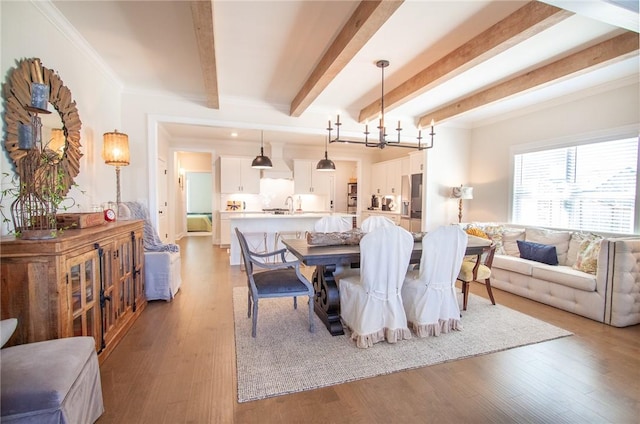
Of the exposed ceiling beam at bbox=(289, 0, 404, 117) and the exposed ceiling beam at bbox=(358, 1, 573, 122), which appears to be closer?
the exposed ceiling beam at bbox=(289, 0, 404, 117)

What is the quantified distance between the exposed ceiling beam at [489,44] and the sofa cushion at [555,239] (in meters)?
2.56

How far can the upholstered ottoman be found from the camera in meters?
1.23

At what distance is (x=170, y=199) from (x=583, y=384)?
26.1ft

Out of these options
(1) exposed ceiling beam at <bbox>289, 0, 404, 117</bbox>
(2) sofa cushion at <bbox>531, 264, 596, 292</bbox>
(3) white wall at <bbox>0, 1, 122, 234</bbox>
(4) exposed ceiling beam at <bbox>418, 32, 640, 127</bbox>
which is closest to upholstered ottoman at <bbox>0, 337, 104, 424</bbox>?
(3) white wall at <bbox>0, 1, 122, 234</bbox>

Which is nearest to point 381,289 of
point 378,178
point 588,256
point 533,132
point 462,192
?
point 588,256

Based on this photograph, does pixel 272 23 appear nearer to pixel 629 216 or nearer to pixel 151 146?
pixel 151 146

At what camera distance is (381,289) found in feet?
8.18

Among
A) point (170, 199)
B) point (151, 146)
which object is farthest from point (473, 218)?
Result: point (170, 199)

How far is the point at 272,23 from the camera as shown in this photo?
2578 millimetres

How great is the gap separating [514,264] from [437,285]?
1.87m

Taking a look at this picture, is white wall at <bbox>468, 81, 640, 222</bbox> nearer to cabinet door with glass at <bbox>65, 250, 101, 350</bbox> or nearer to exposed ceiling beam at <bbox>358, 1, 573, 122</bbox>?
exposed ceiling beam at <bbox>358, 1, 573, 122</bbox>

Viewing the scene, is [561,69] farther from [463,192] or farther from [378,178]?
[378,178]

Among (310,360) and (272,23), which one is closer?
(310,360)

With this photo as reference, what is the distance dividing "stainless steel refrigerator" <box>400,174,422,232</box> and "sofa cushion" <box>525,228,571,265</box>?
2.08 m
